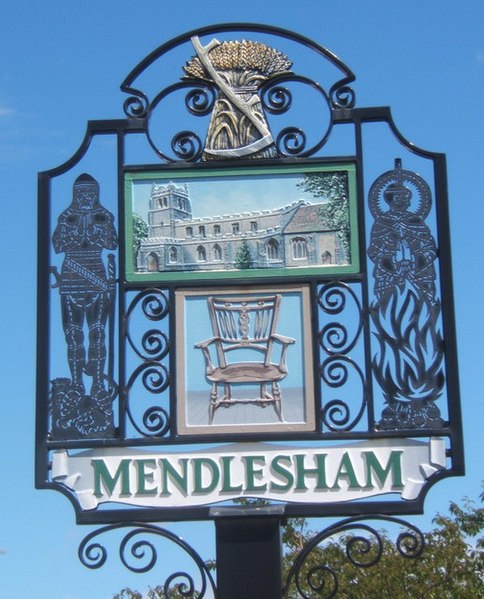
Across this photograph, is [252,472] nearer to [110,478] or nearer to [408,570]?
[110,478]

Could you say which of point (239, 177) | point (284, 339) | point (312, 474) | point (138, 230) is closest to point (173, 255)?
point (138, 230)

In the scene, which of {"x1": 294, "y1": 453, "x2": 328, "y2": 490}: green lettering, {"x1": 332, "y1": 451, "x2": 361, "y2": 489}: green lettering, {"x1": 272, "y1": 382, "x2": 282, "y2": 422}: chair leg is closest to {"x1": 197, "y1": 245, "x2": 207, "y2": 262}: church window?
{"x1": 272, "y1": 382, "x2": 282, "y2": 422}: chair leg

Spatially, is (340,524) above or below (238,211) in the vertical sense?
below

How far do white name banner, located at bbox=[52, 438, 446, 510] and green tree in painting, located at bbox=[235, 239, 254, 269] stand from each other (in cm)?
133

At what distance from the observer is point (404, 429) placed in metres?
9.31

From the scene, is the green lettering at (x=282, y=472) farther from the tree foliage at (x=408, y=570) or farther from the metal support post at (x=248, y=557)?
the tree foliage at (x=408, y=570)

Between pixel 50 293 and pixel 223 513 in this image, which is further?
pixel 50 293

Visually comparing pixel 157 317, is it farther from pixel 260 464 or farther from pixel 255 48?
pixel 255 48

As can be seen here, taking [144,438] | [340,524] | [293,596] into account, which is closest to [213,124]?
[144,438]

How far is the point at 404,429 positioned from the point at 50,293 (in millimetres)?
2722

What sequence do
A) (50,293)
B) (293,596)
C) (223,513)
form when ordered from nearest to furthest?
(223,513) < (50,293) < (293,596)

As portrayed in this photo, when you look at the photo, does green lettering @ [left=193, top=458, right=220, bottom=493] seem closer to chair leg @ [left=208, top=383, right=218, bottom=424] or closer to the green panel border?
chair leg @ [left=208, top=383, right=218, bottom=424]

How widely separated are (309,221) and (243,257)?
55 centimetres

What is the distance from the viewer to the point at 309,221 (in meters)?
9.86
